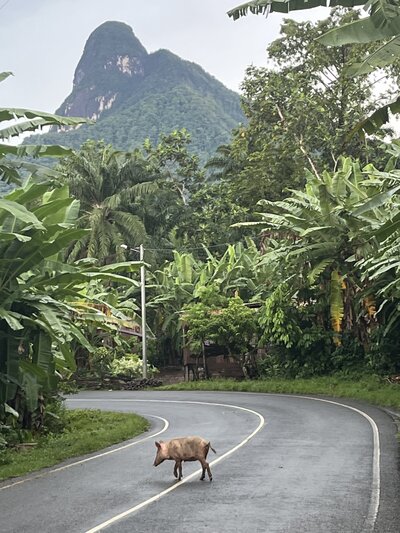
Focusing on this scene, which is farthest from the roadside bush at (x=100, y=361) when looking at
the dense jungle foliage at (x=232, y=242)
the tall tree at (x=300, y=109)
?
the tall tree at (x=300, y=109)

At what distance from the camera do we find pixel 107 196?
1783 inches

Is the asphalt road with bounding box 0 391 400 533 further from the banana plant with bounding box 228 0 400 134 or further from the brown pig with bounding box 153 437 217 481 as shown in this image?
the banana plant with bounding box 228 0 400 134

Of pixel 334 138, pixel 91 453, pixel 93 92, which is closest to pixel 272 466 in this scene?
pixel 91 453

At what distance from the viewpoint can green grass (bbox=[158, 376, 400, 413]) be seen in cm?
2192

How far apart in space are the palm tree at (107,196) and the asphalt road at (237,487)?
26.0 metres

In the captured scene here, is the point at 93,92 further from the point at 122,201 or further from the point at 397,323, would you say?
the point at 397,323

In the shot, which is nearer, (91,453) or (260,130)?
(91,453)

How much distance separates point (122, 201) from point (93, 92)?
134 m

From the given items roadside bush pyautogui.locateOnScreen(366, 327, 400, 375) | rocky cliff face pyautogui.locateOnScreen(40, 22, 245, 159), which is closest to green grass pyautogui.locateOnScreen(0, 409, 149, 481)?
roadside bush pyautogui.locateOnScreen(366, 327, 400, 375)

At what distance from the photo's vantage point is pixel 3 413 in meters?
14.1

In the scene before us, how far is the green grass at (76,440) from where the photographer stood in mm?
12125

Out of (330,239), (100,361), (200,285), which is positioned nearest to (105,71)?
(200,285)

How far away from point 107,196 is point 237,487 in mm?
37598

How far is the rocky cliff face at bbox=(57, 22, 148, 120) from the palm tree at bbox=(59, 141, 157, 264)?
4555 inches
